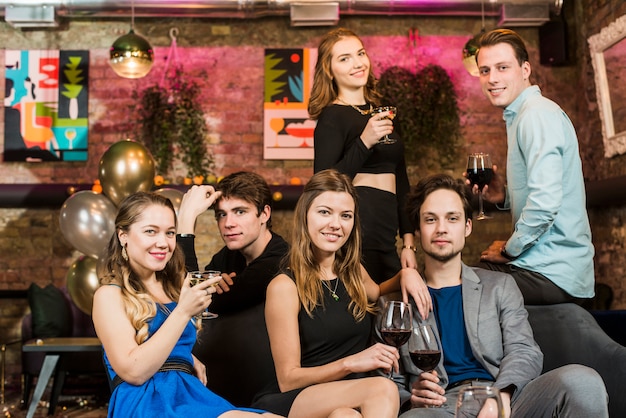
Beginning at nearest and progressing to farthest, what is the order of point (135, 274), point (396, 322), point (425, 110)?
point (396, 322)
point (135, 274)
point (425, 110)

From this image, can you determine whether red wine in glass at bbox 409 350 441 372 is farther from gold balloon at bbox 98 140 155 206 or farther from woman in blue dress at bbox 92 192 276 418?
gold balloon at bbox 98 140 155 206

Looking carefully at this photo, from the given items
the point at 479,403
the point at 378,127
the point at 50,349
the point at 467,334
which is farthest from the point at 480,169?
the point at 50,349

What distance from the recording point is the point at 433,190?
2920mm

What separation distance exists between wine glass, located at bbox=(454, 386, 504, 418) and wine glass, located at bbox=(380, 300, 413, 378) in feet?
2.41

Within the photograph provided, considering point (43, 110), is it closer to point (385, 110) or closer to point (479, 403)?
point (385, 110)

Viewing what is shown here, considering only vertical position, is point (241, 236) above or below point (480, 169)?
below

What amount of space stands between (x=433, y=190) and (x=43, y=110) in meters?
5.22

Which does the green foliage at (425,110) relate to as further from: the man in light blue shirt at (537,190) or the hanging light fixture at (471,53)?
the man in light blue shirt at (537,190)

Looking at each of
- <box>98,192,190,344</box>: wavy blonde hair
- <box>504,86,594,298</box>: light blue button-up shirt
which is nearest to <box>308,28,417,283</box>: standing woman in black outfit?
<box>504,86,594,298</box>: light blue button-up shirt

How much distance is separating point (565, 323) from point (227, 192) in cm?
137

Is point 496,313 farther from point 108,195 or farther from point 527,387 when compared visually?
point 108,195

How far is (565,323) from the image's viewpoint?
3.00 m

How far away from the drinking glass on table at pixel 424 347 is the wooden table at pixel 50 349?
3479 mm

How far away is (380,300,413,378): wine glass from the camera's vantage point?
231 cm
